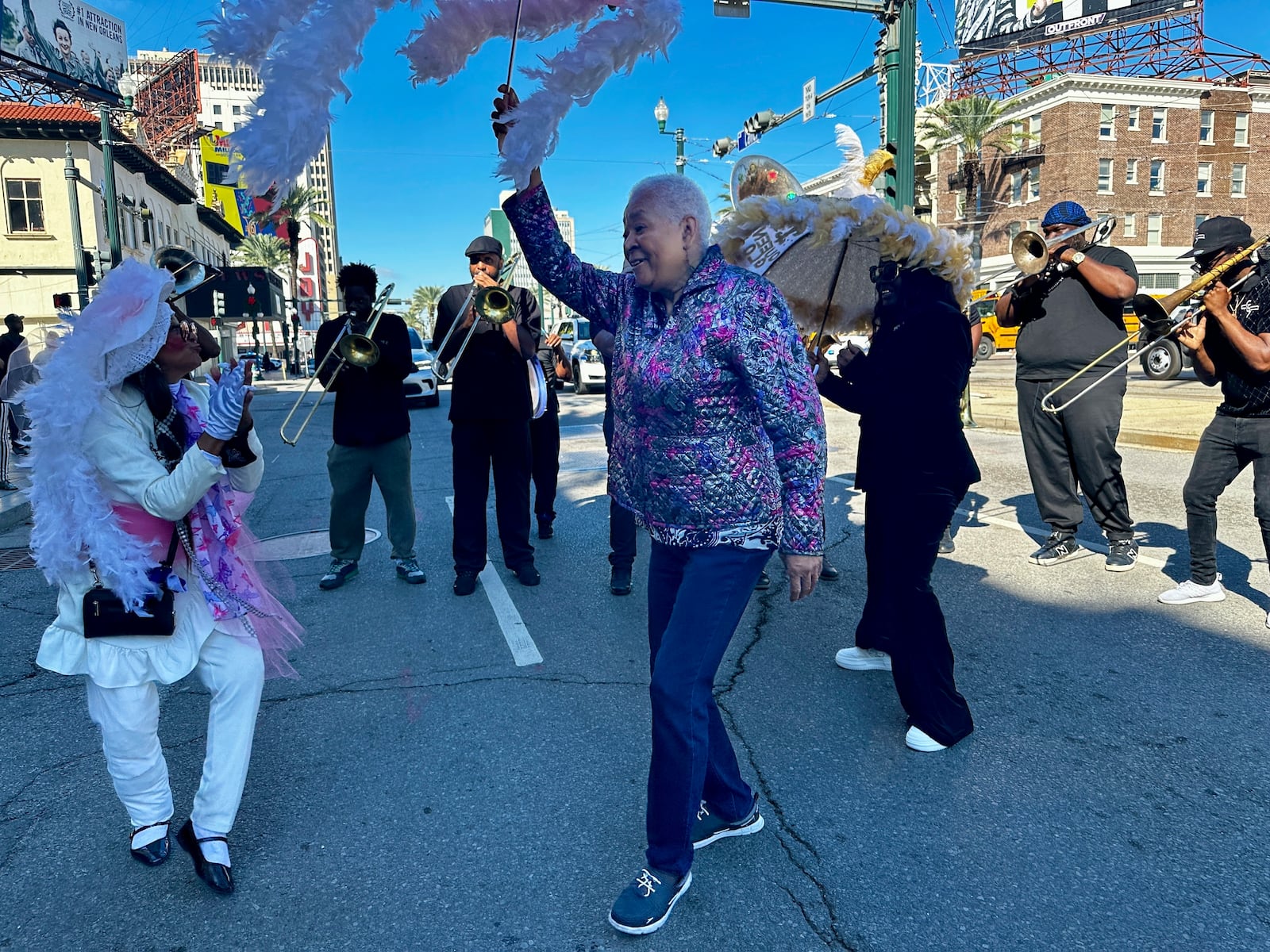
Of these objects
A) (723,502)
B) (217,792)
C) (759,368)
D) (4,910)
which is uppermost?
(759,368)

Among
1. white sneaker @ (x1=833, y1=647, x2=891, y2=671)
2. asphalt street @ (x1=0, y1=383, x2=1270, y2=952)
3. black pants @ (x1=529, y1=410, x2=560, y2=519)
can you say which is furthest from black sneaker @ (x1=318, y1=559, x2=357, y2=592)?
white sneaker @ (x1=833, y1=647, x2=891, y2=671)

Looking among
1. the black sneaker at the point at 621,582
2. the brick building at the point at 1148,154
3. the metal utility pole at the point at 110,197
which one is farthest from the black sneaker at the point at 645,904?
the brick building at the point at 1148,154

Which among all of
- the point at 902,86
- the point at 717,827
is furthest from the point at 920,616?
the point at 902,86

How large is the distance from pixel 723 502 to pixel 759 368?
1.20 feet

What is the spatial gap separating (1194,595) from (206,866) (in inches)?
191

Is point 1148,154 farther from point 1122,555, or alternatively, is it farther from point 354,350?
point 354,350

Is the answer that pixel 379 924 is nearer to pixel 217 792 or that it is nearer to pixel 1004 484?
pixel 217 792

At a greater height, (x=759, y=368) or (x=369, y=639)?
(x=759, y=368)

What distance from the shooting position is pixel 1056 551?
219 inches

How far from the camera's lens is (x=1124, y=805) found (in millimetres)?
2797

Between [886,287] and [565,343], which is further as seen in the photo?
[565,343]

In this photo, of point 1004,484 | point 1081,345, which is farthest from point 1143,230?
point 1081,345

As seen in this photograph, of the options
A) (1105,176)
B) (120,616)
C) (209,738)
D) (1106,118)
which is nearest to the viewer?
(120,616)

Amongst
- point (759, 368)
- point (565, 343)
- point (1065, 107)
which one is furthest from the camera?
point (1065, 107)
